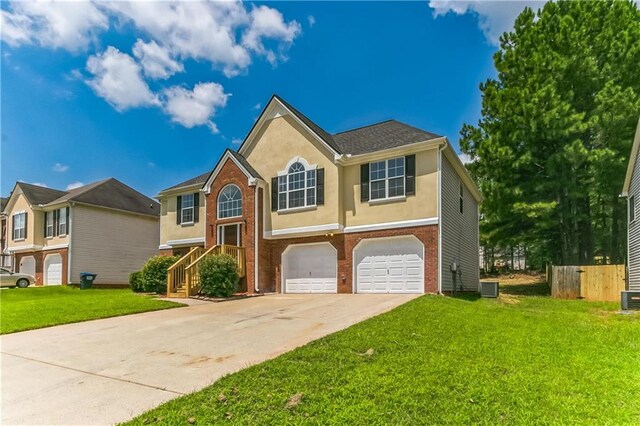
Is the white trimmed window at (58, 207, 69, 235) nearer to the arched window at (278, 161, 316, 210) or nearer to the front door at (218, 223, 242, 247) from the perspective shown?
the front door at (218, 223, 242, 247)

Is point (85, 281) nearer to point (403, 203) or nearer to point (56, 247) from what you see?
point (56, 247)

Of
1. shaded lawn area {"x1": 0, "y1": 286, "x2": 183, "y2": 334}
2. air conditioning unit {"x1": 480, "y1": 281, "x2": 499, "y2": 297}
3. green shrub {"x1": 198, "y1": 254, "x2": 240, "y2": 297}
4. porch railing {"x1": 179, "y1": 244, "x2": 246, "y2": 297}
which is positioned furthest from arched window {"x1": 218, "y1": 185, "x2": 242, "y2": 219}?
air conditioning unit {"x1": 480, "y1": 281, "x2": 499, "y2": 297}

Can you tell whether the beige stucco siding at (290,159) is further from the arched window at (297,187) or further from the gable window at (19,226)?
the gable window at (19,226)

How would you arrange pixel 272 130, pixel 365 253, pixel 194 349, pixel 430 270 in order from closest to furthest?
pixel 194 349 < pixel 430 270 < pixel 365 253 < pixel 272 130

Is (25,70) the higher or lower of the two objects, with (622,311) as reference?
higher

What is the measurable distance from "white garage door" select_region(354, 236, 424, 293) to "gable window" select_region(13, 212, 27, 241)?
27.2m

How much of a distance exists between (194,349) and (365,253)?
32.2ft

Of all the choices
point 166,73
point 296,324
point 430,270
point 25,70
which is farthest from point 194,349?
point 166,73

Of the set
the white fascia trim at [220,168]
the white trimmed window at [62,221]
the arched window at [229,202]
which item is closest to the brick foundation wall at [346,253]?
the arched window at [229,202]

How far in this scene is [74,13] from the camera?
398 inches

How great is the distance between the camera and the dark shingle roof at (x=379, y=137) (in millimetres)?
15086

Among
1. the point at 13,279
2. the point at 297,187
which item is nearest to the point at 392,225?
the point at 297,187

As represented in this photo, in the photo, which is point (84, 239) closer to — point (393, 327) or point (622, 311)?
point (393, 327)

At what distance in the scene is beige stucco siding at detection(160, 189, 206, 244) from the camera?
20.4m
